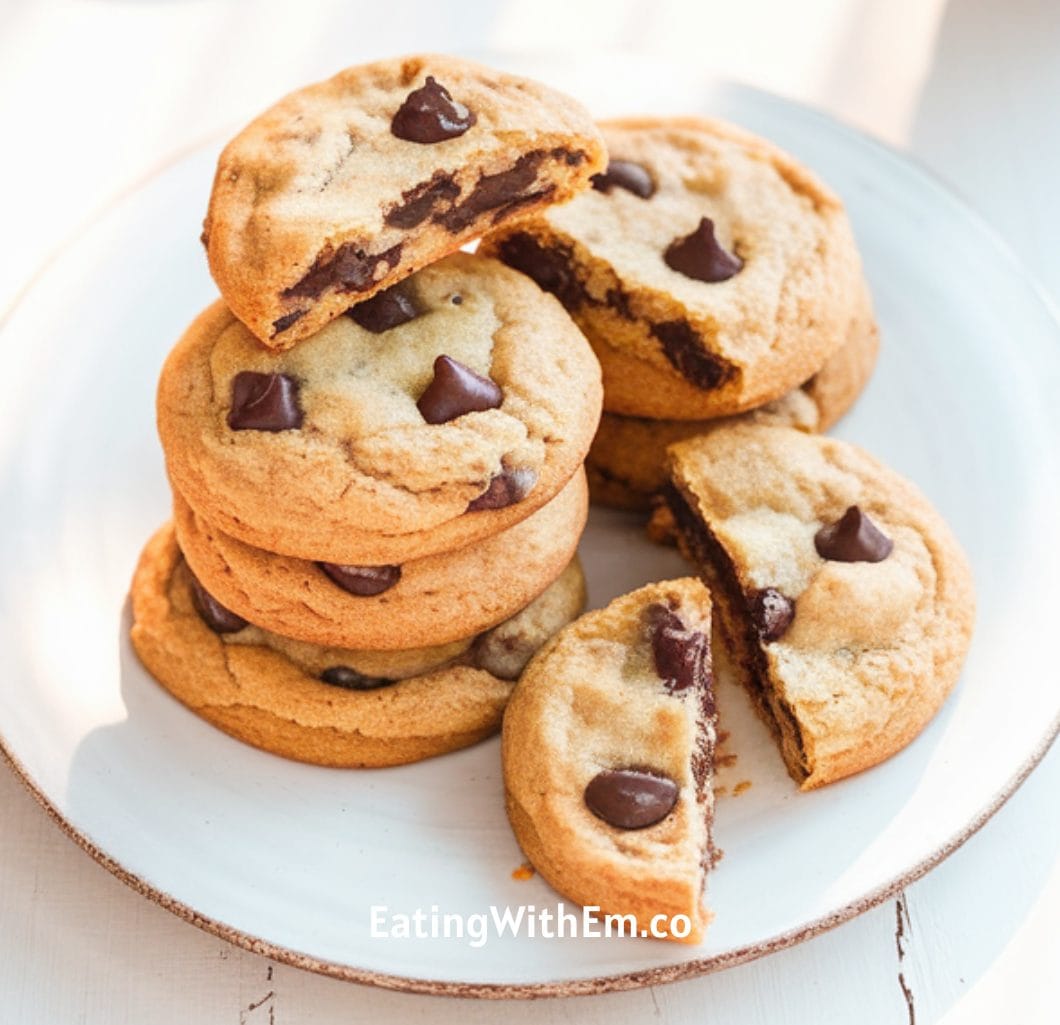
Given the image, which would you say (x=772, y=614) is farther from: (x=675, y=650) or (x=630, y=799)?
(x=630, y=799)

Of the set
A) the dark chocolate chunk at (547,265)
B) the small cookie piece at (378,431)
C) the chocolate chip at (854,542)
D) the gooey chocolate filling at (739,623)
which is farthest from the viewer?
the dark chocolate chunk at (547,265)

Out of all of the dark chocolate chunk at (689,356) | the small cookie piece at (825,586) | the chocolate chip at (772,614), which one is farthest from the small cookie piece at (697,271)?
the chocolate chip at (772,614)

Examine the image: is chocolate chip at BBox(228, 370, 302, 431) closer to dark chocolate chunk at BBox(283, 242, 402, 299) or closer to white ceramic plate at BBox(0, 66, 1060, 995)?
dark chocolate chunk at BBox(283, 242, 402, 299)

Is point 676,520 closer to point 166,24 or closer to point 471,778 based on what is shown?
point 471,778

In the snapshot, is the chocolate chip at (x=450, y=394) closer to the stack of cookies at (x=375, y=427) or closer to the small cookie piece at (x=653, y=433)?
the stack of cookies at (x=375, y=427)

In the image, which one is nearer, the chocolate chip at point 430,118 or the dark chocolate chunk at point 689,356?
the chocolate chip at point 430,118

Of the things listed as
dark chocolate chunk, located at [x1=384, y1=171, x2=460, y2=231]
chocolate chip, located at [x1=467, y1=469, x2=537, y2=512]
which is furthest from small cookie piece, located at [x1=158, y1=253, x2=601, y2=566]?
dark chocolate chunk, located at [x1=384, y1=171, x2=460, y2=231]
